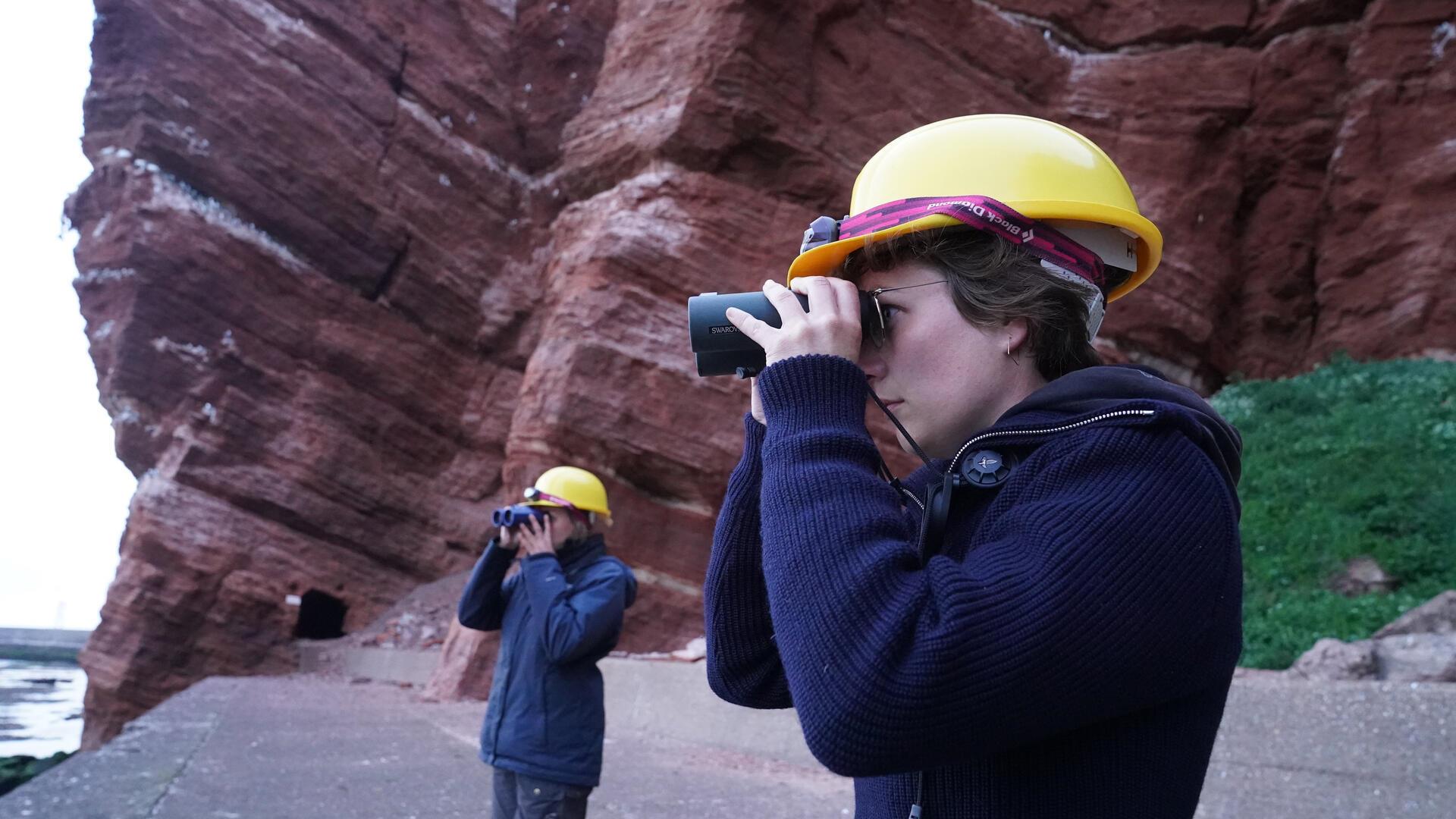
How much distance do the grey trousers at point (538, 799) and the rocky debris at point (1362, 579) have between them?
547 centimetres

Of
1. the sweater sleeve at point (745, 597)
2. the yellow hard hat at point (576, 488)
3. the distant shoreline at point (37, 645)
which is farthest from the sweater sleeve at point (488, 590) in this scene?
the distant shoreline at point (37, 645)

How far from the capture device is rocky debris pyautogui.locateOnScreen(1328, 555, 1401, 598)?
639 cm

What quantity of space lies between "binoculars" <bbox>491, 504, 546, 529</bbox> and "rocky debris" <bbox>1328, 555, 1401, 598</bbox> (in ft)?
18.1

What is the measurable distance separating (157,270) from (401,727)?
10511 millimetres

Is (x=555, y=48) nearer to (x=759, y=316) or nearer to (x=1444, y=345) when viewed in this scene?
(x=1444, y=345)

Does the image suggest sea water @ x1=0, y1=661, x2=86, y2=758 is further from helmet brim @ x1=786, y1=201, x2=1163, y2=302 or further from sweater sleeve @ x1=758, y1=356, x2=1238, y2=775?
sweater sleeve @ x1=758, y1=356, x2=1238, y2=775

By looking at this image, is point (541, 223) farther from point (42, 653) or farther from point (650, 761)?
point (42, 653)

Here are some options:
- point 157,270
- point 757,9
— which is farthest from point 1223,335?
point 157,270

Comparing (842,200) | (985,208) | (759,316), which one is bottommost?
(759,316)

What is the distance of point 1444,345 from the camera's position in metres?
13.0

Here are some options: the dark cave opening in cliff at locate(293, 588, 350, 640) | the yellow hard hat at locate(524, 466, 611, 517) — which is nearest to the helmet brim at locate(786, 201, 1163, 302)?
the yellow hard hat at locate(524, 466, 611, 517)

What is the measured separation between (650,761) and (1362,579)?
5082mm

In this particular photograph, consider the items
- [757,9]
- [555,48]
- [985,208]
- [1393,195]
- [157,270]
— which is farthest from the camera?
[555,48]

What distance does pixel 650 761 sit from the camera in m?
6.84
